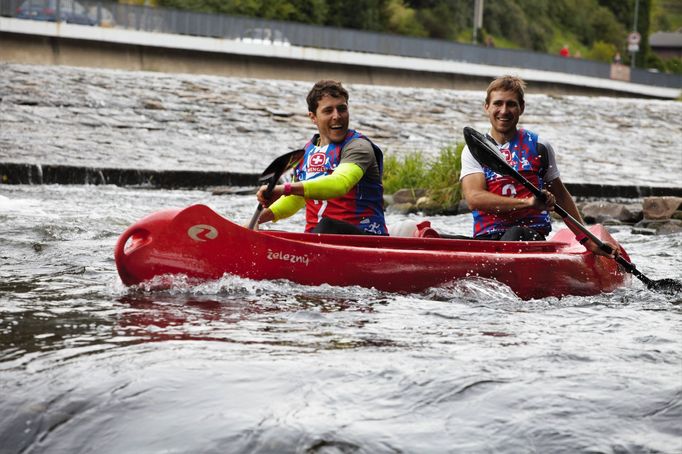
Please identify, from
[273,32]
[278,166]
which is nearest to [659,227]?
[278,166]

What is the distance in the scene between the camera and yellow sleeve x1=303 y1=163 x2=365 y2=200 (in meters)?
6.46

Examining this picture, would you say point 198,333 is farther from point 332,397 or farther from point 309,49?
point 309,49

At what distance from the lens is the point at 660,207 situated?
11.6 m

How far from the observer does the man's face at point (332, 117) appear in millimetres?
6793

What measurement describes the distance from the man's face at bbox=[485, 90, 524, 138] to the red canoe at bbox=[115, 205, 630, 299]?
73cm

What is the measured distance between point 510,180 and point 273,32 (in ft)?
88.6

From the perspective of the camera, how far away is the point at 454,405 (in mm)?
4230

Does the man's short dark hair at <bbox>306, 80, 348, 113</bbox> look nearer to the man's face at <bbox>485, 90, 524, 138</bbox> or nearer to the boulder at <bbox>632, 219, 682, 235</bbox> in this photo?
the man's face at <bbox>485, 90, 524, 138</bbox>

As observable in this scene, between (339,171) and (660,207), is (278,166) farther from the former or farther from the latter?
(660,207)

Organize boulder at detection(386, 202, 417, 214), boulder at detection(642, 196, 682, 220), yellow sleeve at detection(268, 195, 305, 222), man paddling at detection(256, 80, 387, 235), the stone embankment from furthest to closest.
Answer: boulder at detection(386, 202, 417, 214) → boulder at detection(642, 196, 682, 220) → the stone embankment → yellow sleeve at detection(268, 195, 305, 222) → man paddling at detection(256, 80, 387, 235)

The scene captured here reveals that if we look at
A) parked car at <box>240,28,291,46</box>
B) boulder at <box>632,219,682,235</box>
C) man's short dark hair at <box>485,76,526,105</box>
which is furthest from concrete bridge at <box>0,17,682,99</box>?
man's short dark hair at <box>485,76,526,105</box>

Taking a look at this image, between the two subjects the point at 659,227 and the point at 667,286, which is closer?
the point at 667,286

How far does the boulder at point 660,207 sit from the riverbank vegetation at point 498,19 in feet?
115

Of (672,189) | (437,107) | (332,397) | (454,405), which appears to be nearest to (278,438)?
(332,397)
